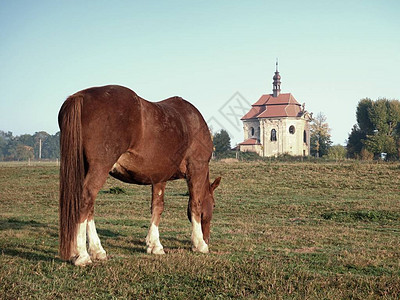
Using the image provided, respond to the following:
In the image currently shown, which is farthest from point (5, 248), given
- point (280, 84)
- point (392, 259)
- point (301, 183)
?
point (280, 84)

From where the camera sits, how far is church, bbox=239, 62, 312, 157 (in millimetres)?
90375

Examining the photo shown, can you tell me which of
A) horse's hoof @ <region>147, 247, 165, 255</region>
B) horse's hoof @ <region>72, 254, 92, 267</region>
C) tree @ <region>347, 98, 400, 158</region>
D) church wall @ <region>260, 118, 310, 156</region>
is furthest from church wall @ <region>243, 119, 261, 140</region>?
horse's hoof @ <region>72, 254, 92, 267</region>

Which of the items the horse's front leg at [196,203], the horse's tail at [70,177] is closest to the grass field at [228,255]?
the horse's front leg at [196,203]

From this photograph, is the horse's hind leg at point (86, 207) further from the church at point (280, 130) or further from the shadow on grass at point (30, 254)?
the church at point (280, 130)

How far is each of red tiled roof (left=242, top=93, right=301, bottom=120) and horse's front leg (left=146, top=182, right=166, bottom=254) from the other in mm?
85047

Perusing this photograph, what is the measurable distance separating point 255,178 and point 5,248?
73.4ft

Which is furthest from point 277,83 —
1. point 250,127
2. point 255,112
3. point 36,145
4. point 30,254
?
point 30,254

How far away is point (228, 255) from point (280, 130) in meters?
85.1

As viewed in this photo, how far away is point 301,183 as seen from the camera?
26.0 metres

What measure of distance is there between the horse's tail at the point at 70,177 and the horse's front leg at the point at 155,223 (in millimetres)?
1921

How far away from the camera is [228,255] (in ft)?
24.6

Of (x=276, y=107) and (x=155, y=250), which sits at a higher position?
(x=276, y=107)

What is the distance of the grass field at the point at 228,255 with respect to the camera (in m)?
4.88

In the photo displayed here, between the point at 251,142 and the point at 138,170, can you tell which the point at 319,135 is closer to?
the point at 251,142
